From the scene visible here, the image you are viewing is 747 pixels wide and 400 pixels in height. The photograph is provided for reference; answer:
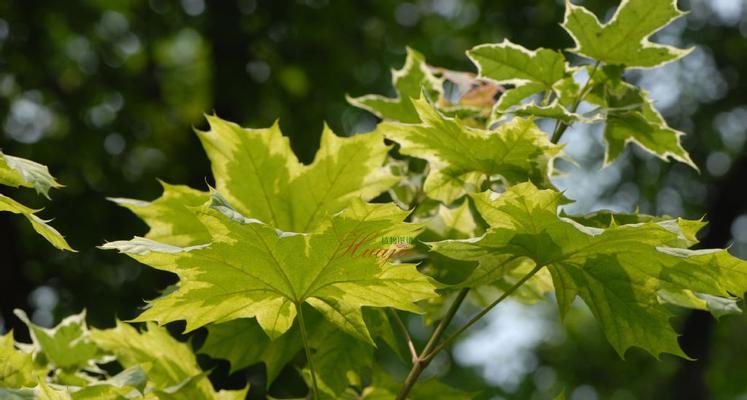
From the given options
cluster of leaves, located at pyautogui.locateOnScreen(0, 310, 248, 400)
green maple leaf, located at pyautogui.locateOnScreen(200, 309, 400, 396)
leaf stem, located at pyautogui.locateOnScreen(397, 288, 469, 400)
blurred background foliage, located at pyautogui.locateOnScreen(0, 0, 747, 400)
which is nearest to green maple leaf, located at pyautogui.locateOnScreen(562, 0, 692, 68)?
leaf stem, located at pyautogui.locateOnScreen(397, 288, 469, 400)

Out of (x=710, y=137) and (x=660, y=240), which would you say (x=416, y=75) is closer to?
(x=660, y=240)

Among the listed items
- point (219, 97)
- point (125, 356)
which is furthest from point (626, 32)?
point (219, 97)

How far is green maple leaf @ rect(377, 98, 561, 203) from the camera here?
4.99 feet

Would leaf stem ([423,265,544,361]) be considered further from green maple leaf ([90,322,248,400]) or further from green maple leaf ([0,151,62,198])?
green maple leaf ([0,151,62,198])

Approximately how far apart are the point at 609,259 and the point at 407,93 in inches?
31.9

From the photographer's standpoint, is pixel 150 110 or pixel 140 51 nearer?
pixel 150 110

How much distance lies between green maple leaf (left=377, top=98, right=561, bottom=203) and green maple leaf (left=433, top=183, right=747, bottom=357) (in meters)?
0.18

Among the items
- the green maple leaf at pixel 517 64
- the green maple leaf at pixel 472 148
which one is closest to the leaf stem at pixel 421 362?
the green maple leaf at pixel 472 148

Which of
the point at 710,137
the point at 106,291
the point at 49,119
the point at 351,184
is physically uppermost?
the point at 351,184

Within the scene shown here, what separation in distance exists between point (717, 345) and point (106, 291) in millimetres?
10206

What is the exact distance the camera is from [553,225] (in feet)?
4.47

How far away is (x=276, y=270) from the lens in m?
1.35

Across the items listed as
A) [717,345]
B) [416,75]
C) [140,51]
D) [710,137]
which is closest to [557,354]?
[717,345]

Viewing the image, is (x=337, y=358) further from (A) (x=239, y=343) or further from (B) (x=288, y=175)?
(B) (x=288, y=175)
